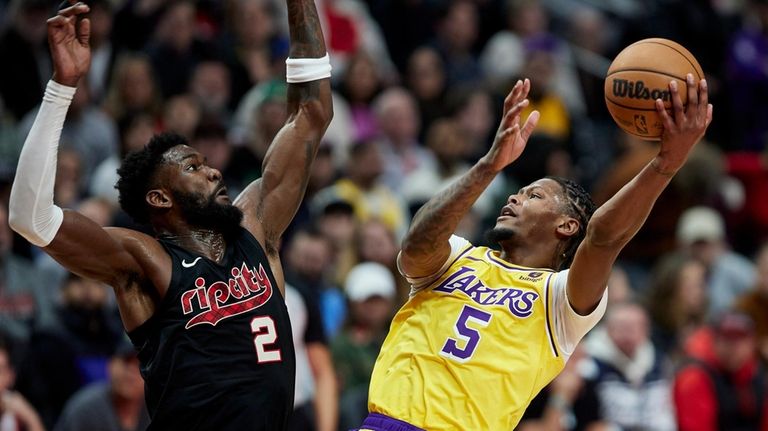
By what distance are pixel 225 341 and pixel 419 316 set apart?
41.8 inches

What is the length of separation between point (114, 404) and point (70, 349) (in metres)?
0.78

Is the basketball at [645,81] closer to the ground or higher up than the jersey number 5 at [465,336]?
higher up

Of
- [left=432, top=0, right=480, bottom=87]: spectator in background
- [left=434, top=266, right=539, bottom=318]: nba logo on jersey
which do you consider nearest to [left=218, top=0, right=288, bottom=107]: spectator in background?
[left=432, top=0, right=480, bottom=87]: spectator in background

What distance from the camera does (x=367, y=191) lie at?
42.0 ft

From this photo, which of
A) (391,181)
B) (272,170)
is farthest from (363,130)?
(272,170)

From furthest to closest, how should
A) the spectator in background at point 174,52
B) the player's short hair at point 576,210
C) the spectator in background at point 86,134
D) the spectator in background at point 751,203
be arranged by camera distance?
the spectator in background at point 751,203
the spectator in background at point 174,52
the spectator in background at point 86,134
the player's short hair at point 576,210

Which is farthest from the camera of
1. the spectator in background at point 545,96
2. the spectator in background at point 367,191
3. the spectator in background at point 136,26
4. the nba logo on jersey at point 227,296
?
the spectator in background at point 545,96

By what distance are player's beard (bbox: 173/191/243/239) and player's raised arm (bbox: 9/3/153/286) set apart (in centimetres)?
38

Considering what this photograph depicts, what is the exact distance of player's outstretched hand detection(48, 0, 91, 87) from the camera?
5.94m

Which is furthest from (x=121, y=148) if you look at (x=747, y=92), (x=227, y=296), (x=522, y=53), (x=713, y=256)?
(x=747, y=92)

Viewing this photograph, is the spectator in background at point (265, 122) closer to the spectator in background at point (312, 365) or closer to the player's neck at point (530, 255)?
the spectator in background at point (312, 365)

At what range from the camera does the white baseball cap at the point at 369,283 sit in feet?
35.3

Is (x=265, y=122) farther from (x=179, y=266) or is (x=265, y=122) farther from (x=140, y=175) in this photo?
(x=179, y=266)

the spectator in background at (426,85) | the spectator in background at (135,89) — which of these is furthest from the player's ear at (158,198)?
the spectator in background at (426,85)
